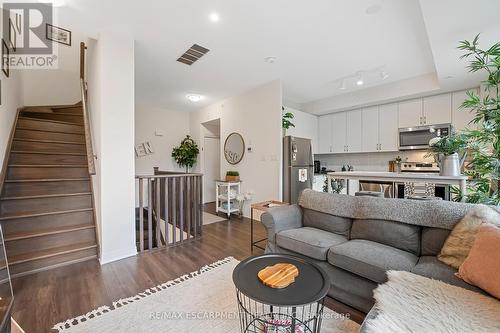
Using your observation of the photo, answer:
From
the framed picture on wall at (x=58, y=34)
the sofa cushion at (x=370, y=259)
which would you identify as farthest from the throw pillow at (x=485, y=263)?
the framed picture on wall at (x=58, y=34)

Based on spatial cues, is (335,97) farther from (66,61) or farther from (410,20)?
(66,61)

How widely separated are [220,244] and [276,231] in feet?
3.81

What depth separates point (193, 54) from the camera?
10.3ft

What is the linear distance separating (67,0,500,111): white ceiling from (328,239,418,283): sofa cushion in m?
2.05

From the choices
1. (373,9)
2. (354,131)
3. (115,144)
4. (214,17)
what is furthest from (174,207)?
(354,131)

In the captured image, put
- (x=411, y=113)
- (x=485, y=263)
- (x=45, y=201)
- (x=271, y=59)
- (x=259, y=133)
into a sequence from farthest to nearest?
(x=259, y=133) → (x=411, y=113) → (x=271, y=59) → (x=45, y=201) → (x=485, y=263)

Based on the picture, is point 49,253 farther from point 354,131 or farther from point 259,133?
point 354,131

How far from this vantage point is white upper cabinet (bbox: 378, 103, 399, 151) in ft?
14.5

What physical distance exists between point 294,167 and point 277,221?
6.88 ft

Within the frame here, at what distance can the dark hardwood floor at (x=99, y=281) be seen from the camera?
1668mm

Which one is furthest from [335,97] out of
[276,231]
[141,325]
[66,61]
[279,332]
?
[66,61]

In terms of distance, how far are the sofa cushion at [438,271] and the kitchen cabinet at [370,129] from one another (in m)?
3.52

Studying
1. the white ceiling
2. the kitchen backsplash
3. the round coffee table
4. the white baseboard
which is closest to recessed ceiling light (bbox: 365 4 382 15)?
the white ceiling

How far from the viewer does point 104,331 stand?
1.47 meters
